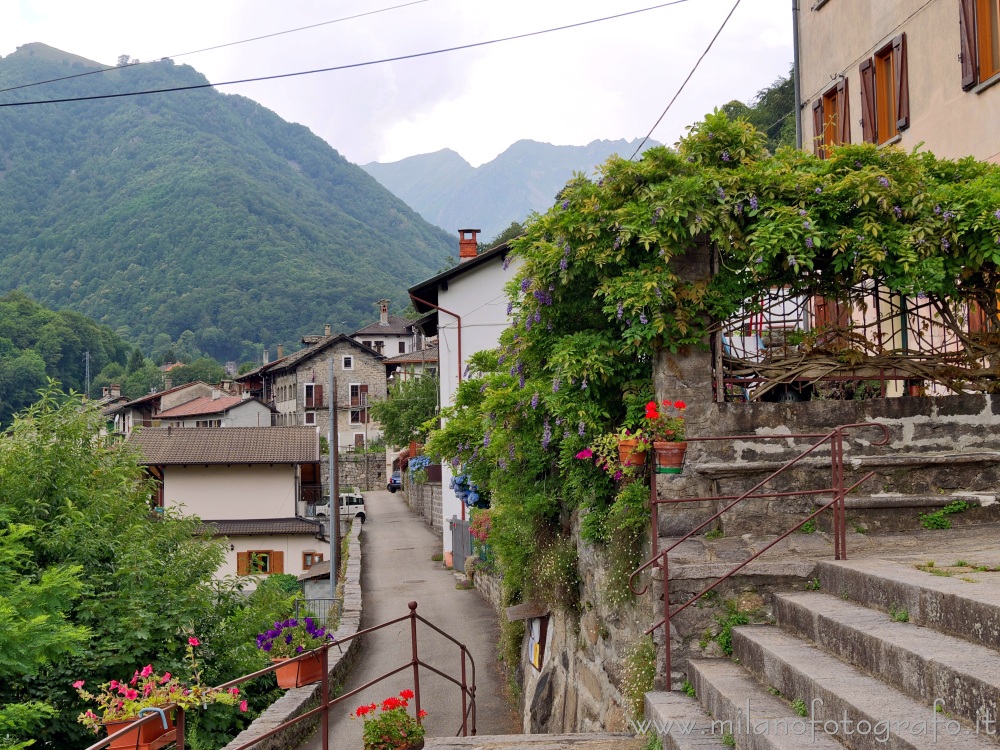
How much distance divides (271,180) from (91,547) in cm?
17149

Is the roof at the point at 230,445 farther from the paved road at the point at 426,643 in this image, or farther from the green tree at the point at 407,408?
the paved road at the point at 426,643

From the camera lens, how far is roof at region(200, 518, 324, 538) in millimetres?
36688

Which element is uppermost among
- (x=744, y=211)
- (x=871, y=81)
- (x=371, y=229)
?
(x=371, y=229)

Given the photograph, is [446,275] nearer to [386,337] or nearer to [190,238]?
[386,337]

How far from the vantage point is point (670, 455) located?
6.61 metres

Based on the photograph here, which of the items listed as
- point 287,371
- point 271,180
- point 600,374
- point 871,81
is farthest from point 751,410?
point 271,180

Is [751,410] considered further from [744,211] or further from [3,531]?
[3,531]

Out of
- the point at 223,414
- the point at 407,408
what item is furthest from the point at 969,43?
the point at 223,414

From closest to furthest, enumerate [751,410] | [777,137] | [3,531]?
1. [751,410]
2. [3,531]
3. [777,137]

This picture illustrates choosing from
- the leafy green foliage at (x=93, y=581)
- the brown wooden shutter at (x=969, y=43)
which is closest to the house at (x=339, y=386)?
the leafy green foliage at (x=93, y=581)

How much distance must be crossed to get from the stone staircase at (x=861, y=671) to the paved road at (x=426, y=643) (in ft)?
22.3

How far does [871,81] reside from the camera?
14.3m

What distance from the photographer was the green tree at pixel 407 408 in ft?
151

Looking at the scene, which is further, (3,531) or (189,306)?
(189,306)
